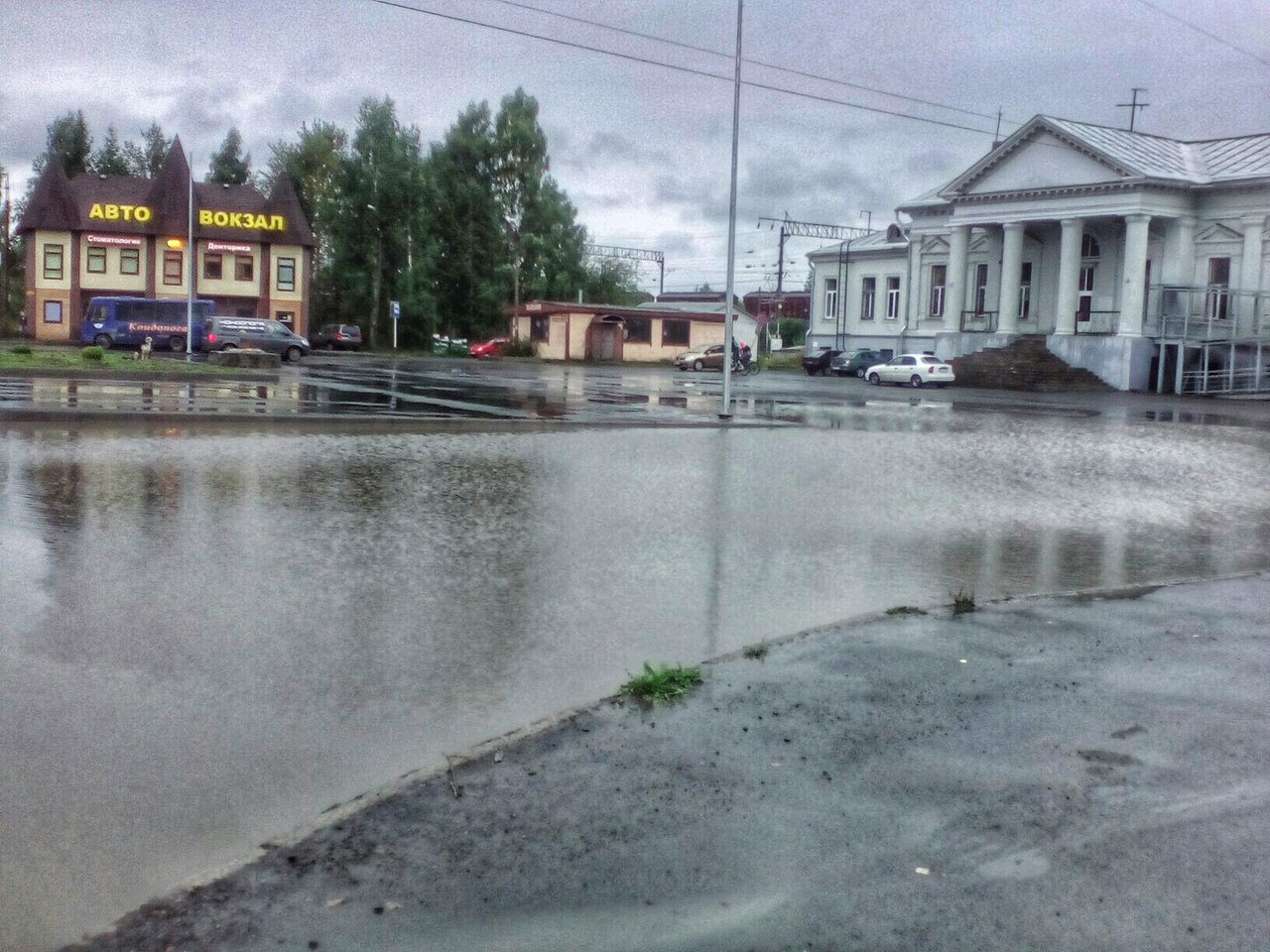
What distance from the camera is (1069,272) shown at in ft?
174

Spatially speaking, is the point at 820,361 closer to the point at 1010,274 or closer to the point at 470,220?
the point at 1010,274

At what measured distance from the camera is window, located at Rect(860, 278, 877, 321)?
70.4 meters

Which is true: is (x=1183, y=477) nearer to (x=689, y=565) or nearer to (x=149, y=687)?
(x=689, y=565)

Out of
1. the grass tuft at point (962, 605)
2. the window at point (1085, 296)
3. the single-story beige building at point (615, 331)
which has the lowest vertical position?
the grass tuft at point (962, 605)

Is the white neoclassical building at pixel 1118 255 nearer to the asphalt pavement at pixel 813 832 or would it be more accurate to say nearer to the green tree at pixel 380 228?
the green tree at pixel 380 228

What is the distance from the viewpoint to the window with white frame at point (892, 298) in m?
68.8

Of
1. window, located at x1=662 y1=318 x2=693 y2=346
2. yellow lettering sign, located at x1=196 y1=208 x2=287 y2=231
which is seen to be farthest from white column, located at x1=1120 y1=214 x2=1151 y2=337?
yellow lettering sign, located at x1=196 y1=208 x2=287 y2=231

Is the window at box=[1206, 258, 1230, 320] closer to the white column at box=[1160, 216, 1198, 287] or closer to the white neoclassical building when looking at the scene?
the white neoclassical building

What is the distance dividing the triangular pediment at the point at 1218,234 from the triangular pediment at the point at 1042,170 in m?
4.81

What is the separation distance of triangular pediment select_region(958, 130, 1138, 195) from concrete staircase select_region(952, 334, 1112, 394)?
22.0 ft

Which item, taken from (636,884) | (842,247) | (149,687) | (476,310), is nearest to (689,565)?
(149,687)

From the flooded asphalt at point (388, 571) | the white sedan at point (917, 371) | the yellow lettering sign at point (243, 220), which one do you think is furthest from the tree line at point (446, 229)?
the flooded asphalt at point (388, 571)

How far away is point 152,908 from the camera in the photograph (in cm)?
373

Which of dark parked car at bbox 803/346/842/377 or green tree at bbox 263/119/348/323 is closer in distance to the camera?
dark parked car at bbox 803/346/842/377
